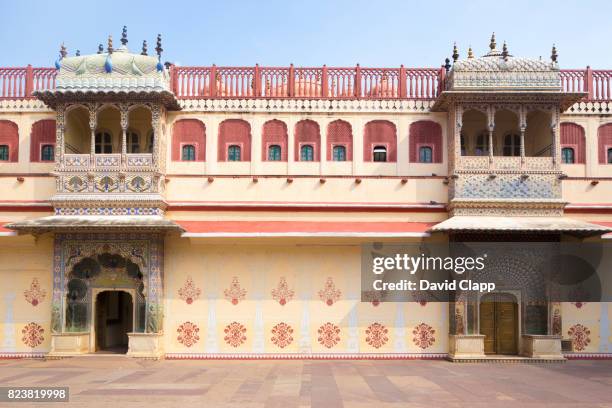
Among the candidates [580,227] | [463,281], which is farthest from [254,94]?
[580,227]

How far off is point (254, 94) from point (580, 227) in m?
9.05

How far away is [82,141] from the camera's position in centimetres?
1930

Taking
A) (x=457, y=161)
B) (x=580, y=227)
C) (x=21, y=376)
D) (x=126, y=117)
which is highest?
(x=126, y=117)

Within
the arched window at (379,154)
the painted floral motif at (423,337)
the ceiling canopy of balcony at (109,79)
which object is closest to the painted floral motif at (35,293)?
the ceiling canopy of balcony at (109,79)

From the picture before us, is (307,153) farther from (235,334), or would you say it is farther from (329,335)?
(235,334)

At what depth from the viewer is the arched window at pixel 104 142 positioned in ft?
62.4

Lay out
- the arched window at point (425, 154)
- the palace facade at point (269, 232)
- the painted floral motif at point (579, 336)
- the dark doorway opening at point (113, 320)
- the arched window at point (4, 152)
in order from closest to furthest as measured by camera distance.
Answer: the palace facade at point (269, 232), the painted floral motif at point (579, 336), the dark doorway opening at point (113, 320), the arched window at point (425, 154), the arched window at point (4, 152)

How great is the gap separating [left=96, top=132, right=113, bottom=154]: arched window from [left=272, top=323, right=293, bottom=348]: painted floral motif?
669 cm

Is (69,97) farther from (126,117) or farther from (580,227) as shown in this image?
(580,227)

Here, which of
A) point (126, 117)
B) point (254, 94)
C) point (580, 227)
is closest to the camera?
point (580, 227)

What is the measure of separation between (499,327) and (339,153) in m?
6.18

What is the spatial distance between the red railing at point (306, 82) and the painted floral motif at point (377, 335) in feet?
20.3

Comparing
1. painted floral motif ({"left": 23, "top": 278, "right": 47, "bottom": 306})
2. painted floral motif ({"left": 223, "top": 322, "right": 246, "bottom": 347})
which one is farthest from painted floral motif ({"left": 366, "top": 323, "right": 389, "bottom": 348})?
painted floral motif ({"left": 23, "top": 278, "right": 47, "bottom": 306})

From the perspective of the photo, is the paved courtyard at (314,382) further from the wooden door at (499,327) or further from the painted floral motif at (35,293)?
the painted floral motif at (35,293)
